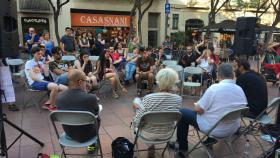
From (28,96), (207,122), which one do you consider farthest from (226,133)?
(28,96)

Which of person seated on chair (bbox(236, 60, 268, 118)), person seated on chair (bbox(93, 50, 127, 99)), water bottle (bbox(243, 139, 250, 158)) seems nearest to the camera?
water bottle (bbox(243, 139, 250, 158))

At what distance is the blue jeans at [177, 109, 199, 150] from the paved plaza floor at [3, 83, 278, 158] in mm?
209

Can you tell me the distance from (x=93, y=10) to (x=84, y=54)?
45.5 ft

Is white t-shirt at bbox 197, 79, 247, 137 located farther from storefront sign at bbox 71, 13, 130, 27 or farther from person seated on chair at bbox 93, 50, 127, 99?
storefront sign at bbox 71, 13, 130, 27

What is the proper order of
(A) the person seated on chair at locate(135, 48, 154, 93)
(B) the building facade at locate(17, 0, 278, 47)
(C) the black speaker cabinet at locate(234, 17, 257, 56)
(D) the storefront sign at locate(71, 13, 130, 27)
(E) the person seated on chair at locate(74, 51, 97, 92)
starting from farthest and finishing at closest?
(D) the storefront sign at locate(71, 13, 130, 27) → (B) the building facade at locate(17, 0, 278, 47) → (A) the person seated on chair at locate(135, 48, 154, 93) → (E) the person seated on chair at locate(74, 51, 97, 92) → (C) the black speaker cabinet at locate(234, 17, 257, 56)

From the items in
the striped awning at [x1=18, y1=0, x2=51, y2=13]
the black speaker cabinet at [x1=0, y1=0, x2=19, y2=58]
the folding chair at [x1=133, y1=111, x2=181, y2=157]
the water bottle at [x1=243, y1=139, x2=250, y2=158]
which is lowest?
the water bottle at [x1=243, y1=139, x2=250, y2=158]

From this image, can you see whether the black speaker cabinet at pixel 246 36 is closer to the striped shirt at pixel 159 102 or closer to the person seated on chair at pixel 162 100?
the person seated on chair at pixel 162 100

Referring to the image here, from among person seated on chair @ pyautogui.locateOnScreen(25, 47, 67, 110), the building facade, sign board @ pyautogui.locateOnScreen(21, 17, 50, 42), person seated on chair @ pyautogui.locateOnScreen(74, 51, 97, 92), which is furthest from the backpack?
the building facade

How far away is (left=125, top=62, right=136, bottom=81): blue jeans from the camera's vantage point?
9141 mm

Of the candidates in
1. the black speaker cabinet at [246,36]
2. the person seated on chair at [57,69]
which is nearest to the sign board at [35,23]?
the person seated on chair at [57,69]

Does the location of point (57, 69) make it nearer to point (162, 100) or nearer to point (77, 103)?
point (77, 103)

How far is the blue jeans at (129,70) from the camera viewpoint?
9141 millimetres

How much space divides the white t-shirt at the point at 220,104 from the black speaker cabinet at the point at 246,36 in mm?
3357

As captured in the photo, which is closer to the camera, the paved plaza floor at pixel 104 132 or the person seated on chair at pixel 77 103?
the person seated on chair at pixel 77 103
